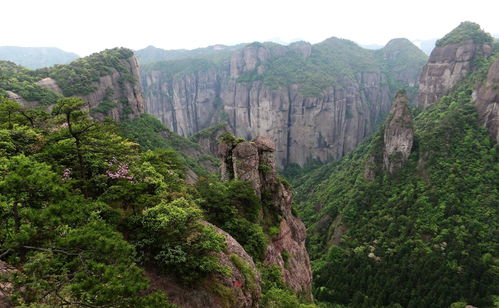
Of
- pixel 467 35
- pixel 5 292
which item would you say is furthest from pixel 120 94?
pixel 467 35

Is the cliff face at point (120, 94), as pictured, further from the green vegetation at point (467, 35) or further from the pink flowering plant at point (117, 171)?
the green vegetation at point (467, 35)

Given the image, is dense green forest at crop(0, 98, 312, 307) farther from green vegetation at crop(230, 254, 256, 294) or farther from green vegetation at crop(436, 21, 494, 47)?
green vegetation at crop(436, 21, 494, 47)

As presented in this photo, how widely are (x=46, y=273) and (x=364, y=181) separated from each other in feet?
213

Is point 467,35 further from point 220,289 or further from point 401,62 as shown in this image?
point 401,62

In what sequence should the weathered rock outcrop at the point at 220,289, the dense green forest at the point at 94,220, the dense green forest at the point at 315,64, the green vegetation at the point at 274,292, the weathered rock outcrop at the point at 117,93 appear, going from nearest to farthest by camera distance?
the dense green forest at the point at 94,220 → the weathered rock outcrop at the point at 220,289 → the green vegetation at the point at 274,292 → the weathered rock outcrop at the point at 117,93 → the dense green forest at the point at 315,64

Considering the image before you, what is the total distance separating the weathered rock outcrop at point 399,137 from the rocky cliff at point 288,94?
193 feet

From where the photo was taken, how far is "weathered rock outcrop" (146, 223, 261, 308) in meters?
12.8

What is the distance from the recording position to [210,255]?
14383mm

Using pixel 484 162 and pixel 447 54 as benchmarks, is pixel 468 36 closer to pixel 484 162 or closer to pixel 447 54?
pixel 447 54

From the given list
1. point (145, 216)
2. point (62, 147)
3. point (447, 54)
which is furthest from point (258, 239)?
point (447, 54)

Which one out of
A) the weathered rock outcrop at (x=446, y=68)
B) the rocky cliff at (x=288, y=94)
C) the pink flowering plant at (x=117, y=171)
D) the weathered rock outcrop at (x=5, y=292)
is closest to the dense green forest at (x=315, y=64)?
the rocky cliff at (x=288, y=94)

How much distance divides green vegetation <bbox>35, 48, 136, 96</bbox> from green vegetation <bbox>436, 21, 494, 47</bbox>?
266 ft

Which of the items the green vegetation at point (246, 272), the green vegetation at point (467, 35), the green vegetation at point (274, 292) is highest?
the green vegetation at point (467, 35)

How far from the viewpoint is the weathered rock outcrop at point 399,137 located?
195 feet
